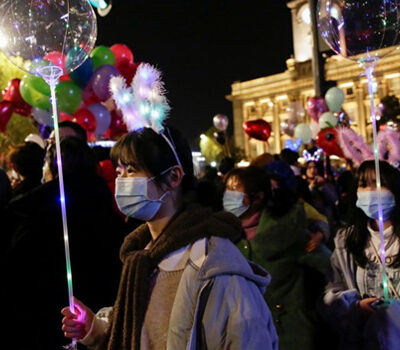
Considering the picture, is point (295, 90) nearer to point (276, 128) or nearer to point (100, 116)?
point (276, 128)

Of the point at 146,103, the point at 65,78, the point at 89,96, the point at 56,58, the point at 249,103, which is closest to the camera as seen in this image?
the point at 146,103

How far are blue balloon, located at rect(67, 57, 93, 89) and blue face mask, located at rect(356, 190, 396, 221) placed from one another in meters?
5.23

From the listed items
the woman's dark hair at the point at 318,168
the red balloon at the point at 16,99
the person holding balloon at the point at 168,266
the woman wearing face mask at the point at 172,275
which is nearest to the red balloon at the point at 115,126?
the red balloon at the point at 16,99

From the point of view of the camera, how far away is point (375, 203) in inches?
112

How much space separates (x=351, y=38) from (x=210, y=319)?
1923mm

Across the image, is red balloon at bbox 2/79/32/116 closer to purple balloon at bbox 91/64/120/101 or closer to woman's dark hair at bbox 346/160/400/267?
purple balloon at bbox 91/64/120/101

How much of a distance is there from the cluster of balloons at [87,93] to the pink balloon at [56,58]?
4133 mm

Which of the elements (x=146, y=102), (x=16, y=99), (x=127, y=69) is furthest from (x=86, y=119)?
(x=146, y=102)

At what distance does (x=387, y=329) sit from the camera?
2471 mm

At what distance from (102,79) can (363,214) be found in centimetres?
511

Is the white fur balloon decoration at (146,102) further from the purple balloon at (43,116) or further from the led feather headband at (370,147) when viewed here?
the purple balloon at (43,116)

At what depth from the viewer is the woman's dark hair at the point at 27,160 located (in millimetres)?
3512

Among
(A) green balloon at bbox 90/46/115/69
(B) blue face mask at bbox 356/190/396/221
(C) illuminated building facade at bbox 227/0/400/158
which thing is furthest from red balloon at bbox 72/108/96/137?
(C) illuminated building facade at bbox 227/0/400/158

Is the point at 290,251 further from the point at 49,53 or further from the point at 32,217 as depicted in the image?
the point at 49,53
